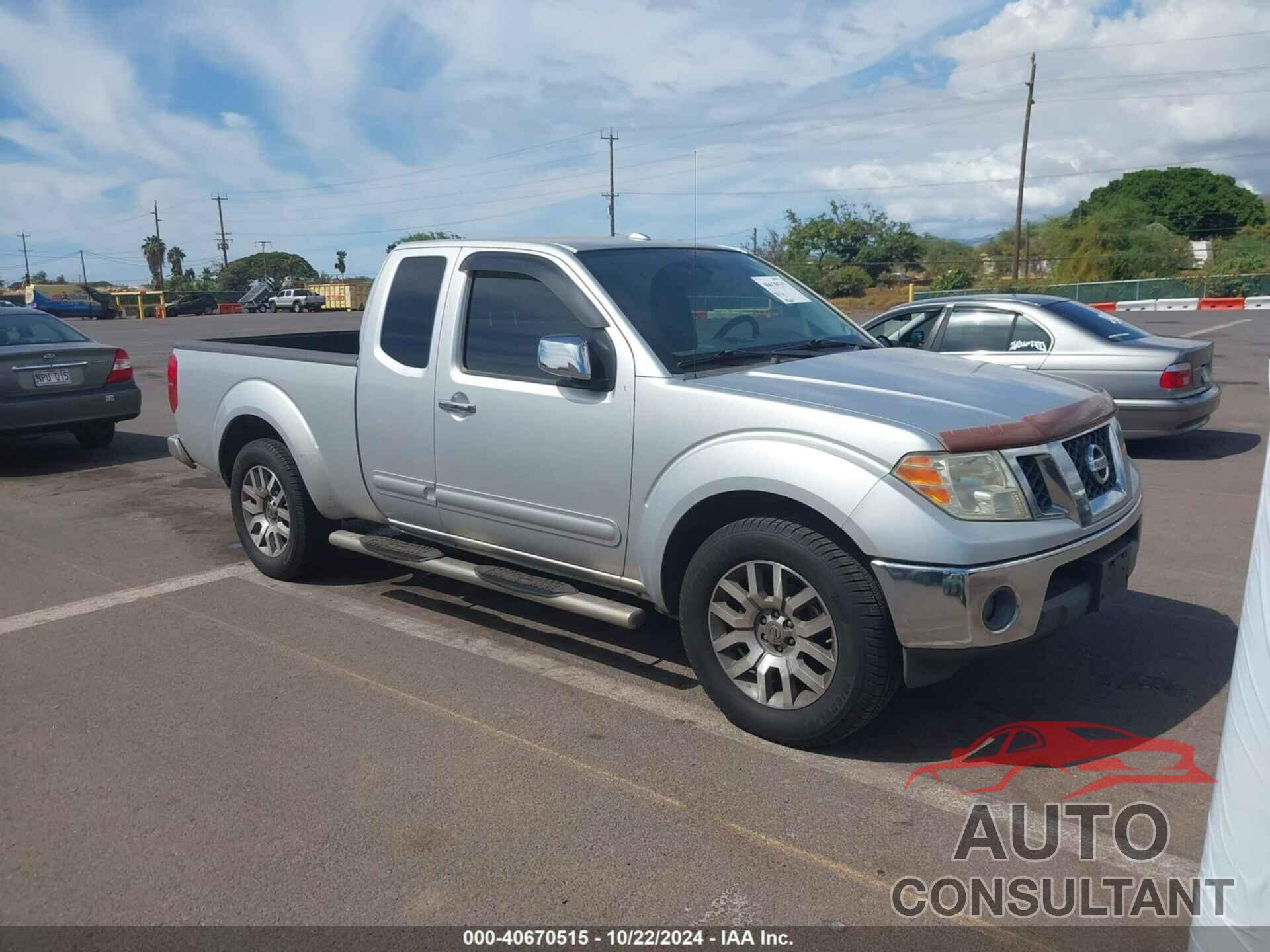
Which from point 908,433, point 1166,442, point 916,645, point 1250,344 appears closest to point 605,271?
point 908,433

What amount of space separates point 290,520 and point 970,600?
4.02 meters

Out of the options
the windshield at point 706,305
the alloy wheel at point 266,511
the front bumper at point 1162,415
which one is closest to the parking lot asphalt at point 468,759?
the alloy wheel at point 266,511

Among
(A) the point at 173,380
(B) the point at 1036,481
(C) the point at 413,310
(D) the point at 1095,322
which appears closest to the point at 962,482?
(B) the point at 1036,481

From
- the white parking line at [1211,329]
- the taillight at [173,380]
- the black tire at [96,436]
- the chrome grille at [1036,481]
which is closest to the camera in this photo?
the chrome grille at [1036,481]

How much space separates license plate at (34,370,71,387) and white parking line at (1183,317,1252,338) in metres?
22.6

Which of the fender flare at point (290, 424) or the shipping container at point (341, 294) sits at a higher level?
the shipping container at point (341, 294)

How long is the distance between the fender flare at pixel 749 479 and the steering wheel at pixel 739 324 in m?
0.81

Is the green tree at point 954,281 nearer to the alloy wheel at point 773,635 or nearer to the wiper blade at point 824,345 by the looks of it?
the wiper blade at point 824,345

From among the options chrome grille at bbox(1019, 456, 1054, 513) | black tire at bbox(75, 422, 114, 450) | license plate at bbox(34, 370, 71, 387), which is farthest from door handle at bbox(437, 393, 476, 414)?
black tire at bbox(75, 422, 114, 450)

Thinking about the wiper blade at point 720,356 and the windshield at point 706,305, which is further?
the windshield at point 706,305

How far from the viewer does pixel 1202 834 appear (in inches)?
134

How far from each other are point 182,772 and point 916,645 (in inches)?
107

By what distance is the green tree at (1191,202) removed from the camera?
3398 inches

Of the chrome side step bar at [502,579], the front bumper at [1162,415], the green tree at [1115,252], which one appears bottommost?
the chrome side step bar at [502,579]
